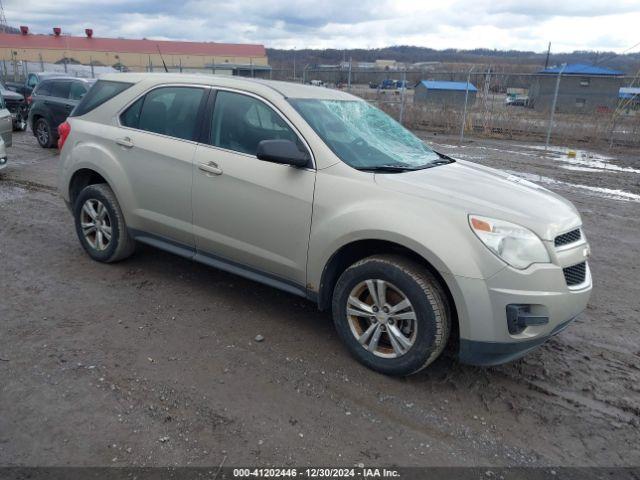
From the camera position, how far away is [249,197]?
12.6 feet

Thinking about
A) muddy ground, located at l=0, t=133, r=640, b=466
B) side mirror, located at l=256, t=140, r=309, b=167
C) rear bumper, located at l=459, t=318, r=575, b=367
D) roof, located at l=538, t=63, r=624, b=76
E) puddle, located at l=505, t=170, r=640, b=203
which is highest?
roof, located at l=538, t=63, r=624, b=76

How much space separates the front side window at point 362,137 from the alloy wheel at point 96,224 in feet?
7.56

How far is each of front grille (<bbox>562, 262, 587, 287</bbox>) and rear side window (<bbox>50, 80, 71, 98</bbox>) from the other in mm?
13032

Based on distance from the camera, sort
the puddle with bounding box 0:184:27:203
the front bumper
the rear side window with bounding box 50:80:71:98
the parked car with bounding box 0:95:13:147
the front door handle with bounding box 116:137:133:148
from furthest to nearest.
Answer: the rear side window with bounding box 50:80:71:98 < the parked car with bounding box 0:95:13:147 < the puddle with bounding box 0:184:27:203 < the front door handle with bounding box 116:137:133:148 < the front bumper

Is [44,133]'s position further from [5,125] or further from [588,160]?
[588,160]

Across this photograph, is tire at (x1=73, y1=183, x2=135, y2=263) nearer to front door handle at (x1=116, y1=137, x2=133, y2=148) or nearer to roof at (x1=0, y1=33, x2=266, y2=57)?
front door handle at (x1=116, y1=137, x2=133, y2=148)

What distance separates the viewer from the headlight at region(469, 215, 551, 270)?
299 cm

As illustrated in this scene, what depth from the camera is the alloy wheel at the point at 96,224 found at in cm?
495

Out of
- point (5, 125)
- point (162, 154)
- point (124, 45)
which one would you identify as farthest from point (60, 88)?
point (124, 45)

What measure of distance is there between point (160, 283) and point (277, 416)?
2.29 meters

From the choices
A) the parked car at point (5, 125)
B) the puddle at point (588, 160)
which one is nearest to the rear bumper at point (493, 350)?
the parked car at point (5, 125)

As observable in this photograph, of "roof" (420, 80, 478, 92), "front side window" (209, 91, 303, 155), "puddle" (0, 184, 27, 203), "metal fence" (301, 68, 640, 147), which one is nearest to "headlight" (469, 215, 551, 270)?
"front side window" (209, 91, 303, 155)

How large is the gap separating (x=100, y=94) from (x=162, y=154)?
4.23ft

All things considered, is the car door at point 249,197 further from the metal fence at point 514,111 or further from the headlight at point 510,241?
the metal fence at point 514,111
